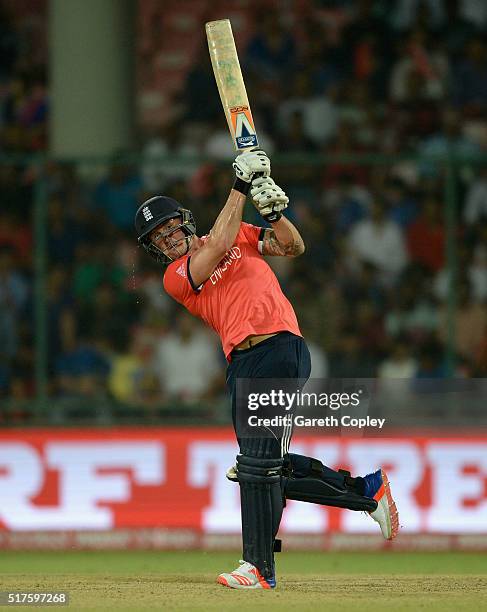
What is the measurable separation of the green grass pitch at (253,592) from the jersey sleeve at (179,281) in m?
1.68

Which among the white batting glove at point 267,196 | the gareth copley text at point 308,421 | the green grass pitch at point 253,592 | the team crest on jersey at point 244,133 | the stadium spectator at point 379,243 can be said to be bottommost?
the green grass pitch at point 253,592

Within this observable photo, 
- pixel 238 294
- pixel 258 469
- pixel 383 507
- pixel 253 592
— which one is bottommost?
pixel 253 592

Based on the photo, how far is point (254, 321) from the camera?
791 cm

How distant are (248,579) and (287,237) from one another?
193 centimetres

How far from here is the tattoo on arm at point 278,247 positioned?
800 cm

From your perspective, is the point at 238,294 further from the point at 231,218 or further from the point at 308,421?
the point at 308,421

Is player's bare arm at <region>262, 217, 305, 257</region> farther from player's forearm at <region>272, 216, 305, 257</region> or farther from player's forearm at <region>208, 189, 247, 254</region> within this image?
player's forearm at <region>208, 189, 247, 254</region>

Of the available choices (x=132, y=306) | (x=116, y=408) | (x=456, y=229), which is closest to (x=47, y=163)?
(x=132, y=306)

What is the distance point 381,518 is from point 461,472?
3.38 meters

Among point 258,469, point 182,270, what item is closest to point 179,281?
point 182,270

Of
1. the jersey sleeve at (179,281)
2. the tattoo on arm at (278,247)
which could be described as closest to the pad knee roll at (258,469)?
the jersey sleeve at (179,281)

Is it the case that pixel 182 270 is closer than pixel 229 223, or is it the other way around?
pixel 229 223

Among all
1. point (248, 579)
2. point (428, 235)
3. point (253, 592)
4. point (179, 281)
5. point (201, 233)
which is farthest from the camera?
point (428, 235)

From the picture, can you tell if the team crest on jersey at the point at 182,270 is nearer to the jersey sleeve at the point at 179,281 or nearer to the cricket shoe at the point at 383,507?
the jersey sleeve at the point at 179,281
